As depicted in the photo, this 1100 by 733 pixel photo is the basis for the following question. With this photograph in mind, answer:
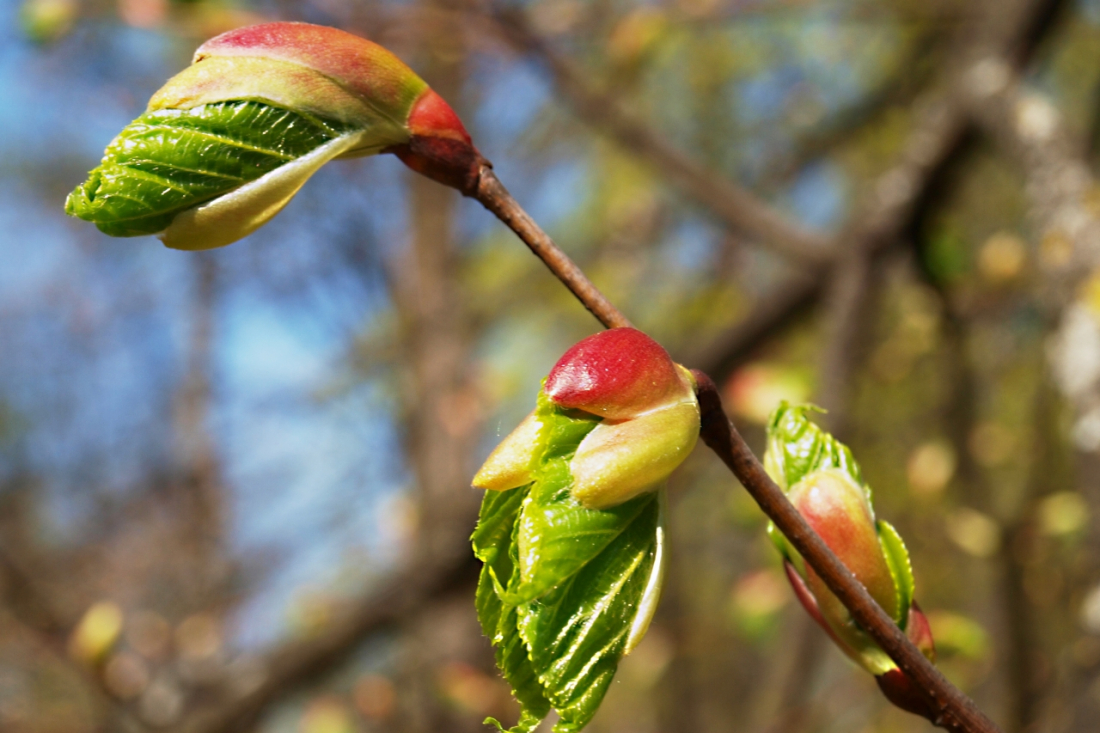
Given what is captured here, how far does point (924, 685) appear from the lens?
0.34 m

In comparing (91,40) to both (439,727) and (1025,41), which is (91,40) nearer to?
(439,727)

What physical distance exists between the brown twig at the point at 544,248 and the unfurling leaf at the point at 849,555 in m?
0.14

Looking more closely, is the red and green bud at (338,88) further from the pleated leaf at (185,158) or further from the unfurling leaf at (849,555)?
the unfurling leaf at (849,555)

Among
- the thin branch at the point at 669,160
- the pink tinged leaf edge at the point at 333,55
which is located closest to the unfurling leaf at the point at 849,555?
the pink tinged leaf edge at the point at 333,55

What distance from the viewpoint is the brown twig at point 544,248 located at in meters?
0.32

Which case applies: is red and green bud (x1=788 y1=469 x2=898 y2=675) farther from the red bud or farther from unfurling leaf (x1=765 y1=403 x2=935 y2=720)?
the red bud

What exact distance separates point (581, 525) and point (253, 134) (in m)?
0.19

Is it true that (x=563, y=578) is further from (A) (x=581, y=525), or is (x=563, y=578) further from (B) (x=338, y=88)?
(B) (x=338, y=88)

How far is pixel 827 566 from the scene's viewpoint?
33 centimetres

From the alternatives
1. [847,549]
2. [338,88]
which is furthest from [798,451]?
[338,88]

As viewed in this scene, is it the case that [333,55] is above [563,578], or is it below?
above

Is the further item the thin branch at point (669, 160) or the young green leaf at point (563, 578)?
the thin branch at point (669, 160)

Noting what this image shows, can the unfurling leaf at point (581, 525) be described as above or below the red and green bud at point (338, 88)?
below

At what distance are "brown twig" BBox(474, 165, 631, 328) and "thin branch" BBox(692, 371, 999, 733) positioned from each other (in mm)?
42
